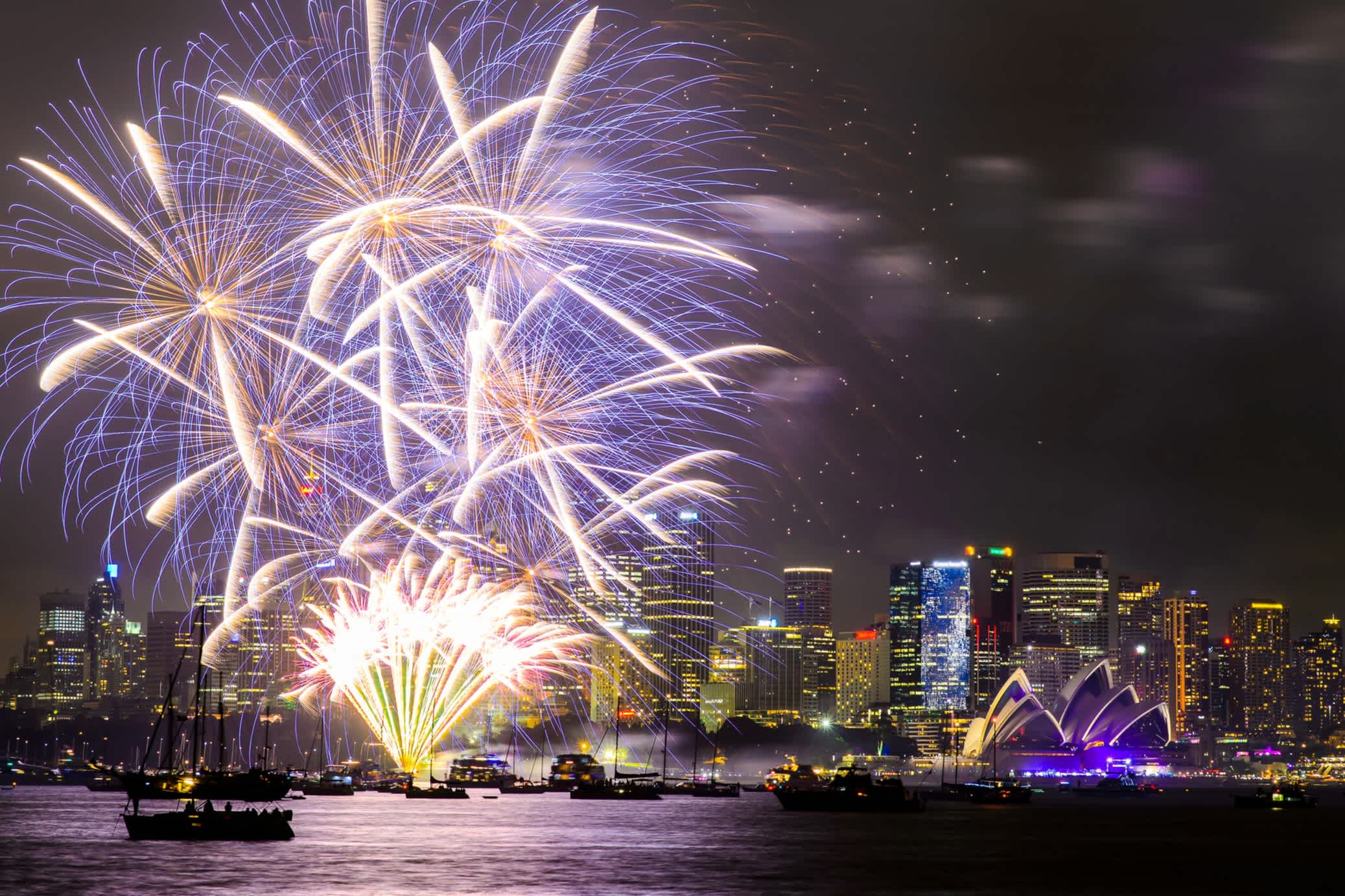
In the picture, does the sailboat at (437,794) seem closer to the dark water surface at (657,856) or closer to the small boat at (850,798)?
the dark water surface at (657,856)

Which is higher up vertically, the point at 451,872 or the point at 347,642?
the point at 347,642

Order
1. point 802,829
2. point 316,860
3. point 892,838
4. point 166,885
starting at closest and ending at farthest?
point 166,885 < point 316,860 < point 892,838 < point 802,829

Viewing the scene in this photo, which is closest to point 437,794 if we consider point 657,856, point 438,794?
point 438,794

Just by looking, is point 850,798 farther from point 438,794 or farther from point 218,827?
point 218,827

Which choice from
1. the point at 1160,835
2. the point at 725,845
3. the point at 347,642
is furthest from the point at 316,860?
the point at 1160,835

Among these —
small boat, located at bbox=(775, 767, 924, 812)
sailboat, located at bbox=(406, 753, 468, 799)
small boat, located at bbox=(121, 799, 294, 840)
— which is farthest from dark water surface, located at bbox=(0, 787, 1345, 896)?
sailboat, located at bbox=(406, 753, 468, 799)

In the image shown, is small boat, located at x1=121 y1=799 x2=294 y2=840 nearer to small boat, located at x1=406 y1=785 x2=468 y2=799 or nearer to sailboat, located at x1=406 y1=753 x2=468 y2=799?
sailboat, located at x1=406 y1=753 x2=468 y2=799

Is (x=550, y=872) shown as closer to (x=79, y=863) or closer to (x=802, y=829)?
(x=79, y=863)

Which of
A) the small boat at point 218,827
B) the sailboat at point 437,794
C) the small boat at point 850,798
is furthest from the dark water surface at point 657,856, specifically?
the sailboat at point 437,794
